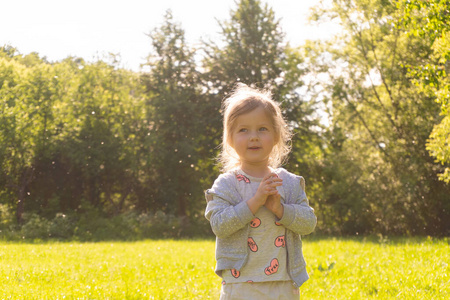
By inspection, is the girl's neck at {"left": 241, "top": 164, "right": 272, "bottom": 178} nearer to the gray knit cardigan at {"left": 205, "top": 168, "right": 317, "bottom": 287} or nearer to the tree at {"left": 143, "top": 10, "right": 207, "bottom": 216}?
the gray knit cardigan at {"left": 205, "top": 168, "right": 317, "bottom": 287}

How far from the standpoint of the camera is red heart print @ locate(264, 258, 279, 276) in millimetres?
2837

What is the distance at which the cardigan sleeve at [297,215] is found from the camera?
286 cm

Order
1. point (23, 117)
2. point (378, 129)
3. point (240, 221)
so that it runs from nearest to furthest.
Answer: point (240, 221) → point (23, 117) → point (378, 129)

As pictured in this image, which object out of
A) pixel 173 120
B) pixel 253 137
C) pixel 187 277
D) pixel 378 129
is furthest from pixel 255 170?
pixel 173 120

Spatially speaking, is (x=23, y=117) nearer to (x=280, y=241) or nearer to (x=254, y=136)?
(x=254, y=136)

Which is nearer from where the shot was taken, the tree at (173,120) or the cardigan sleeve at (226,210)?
the cardigan sleeve at (226,210)

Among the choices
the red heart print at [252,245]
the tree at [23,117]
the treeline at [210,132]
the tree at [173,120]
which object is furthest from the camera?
the tree at [173,120]

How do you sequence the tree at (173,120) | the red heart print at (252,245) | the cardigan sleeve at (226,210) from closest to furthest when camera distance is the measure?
the cardigan sleeve at (226,210), the red heart print at (252,245), the tree at (173,120)

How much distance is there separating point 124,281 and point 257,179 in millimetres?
4523

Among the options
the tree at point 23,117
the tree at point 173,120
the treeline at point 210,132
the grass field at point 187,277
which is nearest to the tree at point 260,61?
the treeline at point 210,132

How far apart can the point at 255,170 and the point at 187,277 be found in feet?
16.2

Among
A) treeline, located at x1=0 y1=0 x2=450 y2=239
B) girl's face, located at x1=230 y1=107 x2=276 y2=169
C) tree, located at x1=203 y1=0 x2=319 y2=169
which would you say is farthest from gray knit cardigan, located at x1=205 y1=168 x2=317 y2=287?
tree, located at x1=203 y1=0 x2=319 y2=169

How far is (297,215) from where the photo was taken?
2.88 meters

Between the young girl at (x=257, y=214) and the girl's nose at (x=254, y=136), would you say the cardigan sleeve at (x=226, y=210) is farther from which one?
the girl's nose at (x=254, y=136)
